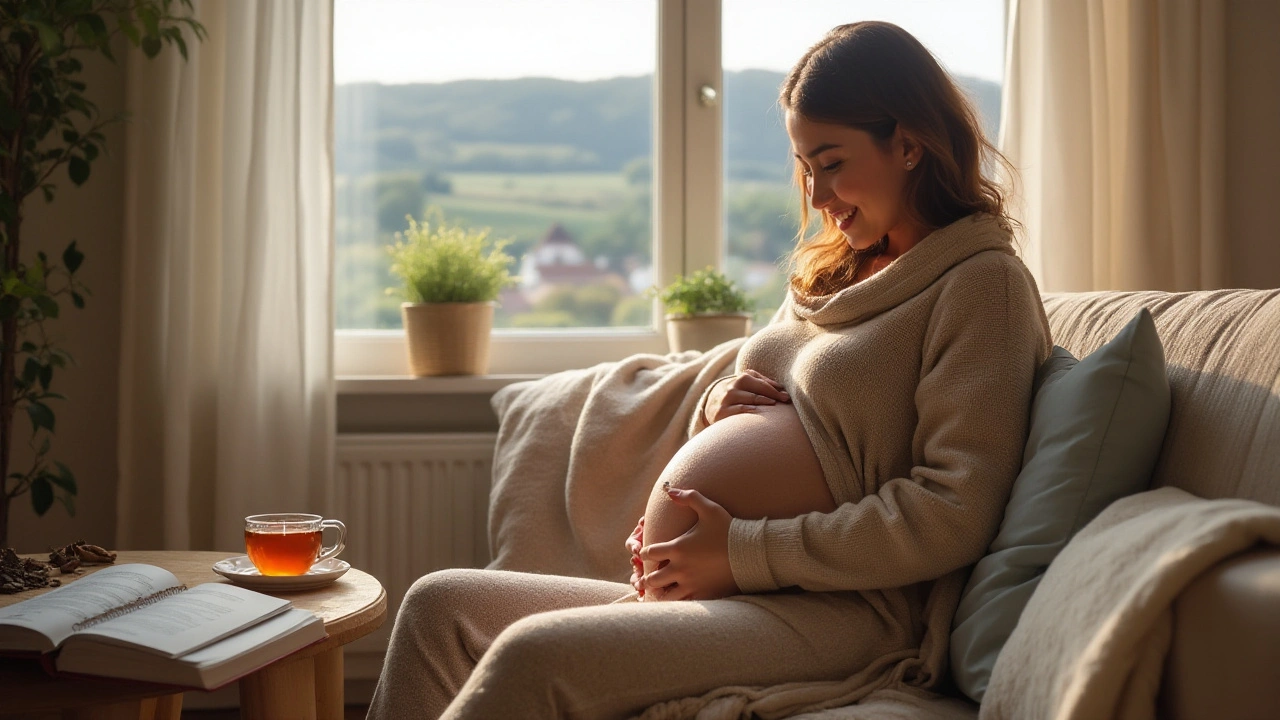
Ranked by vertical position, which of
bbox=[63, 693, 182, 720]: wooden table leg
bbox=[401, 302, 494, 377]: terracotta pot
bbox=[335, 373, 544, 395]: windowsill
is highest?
bbox=[401, 302, 494, 377]: terracotta pot

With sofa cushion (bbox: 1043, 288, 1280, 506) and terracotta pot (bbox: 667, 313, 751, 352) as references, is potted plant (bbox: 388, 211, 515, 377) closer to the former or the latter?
terracotta pot (bbox: 667, 313, 751, 352)

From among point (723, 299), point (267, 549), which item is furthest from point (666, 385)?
point (267, 549)

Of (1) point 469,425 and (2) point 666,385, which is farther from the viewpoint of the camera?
(1) point 469,425

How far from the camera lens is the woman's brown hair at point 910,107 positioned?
144 cm

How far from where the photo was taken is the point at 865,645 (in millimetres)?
1242

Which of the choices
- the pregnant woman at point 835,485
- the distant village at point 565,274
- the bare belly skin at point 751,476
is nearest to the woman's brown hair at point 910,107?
the pregnant woman at point 835,485

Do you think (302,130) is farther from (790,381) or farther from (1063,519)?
(1063,519)

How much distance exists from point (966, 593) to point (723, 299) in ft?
4.12

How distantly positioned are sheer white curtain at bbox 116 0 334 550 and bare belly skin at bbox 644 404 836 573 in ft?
3.89

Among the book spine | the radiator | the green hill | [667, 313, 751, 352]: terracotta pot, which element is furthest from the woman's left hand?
the green hill

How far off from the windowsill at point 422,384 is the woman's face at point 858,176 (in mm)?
1134

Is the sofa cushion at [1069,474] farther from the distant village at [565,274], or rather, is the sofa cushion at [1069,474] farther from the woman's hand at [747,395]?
the distant village at [565,274]

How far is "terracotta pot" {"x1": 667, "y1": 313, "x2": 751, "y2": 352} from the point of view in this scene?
2.38 metres

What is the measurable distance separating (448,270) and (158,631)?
59.2 inches
